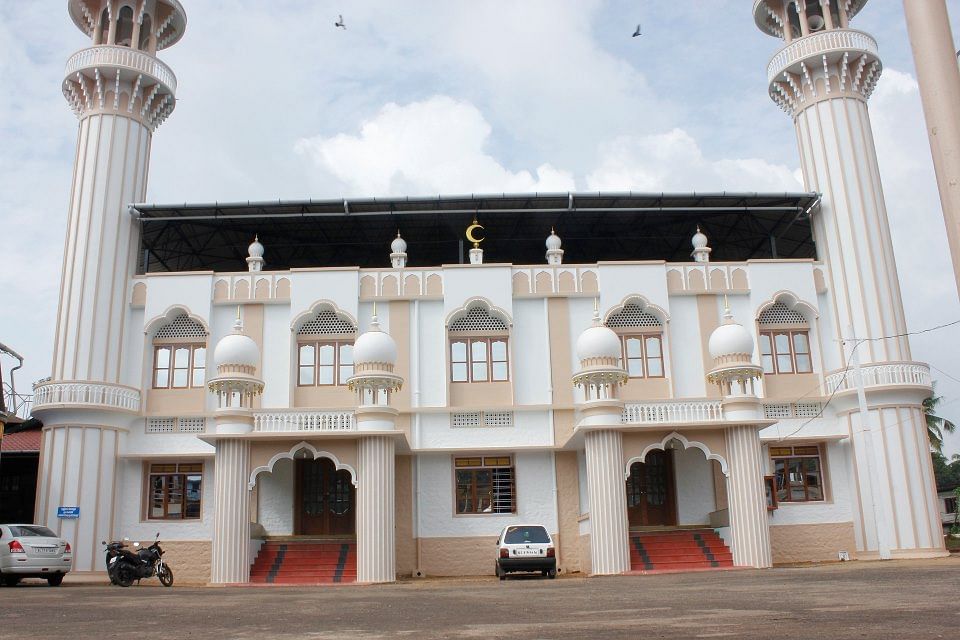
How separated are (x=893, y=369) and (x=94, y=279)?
22.0m

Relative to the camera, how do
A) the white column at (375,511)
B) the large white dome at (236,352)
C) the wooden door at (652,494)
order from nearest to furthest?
the white column at (375,511) → the large white dome at (236,352) → the wooden door at (652,494)

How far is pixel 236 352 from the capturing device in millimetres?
20797

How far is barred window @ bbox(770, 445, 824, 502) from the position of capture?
24.0 m

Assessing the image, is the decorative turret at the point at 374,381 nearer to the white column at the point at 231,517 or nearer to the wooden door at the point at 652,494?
the white column at the point at 231,517

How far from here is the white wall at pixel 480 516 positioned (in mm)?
23266

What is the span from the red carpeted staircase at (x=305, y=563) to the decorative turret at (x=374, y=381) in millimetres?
3728

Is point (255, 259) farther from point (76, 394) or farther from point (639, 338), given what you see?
point (639, 338)

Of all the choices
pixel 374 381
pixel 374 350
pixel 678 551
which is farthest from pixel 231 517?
pixel 678 551

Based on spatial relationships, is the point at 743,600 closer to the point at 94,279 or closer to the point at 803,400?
the point at 803,400

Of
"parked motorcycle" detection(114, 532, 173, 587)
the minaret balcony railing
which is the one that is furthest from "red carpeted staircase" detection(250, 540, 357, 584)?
the minaret balcony railing

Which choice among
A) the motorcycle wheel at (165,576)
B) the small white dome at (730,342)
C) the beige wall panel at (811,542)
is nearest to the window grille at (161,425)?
the motorcycle wheel at (165,576)

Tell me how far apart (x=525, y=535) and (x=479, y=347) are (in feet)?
22.4

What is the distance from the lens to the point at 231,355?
2078 cm

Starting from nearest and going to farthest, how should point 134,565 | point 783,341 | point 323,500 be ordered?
point 134,565 < point 323,500 < point 783,341
